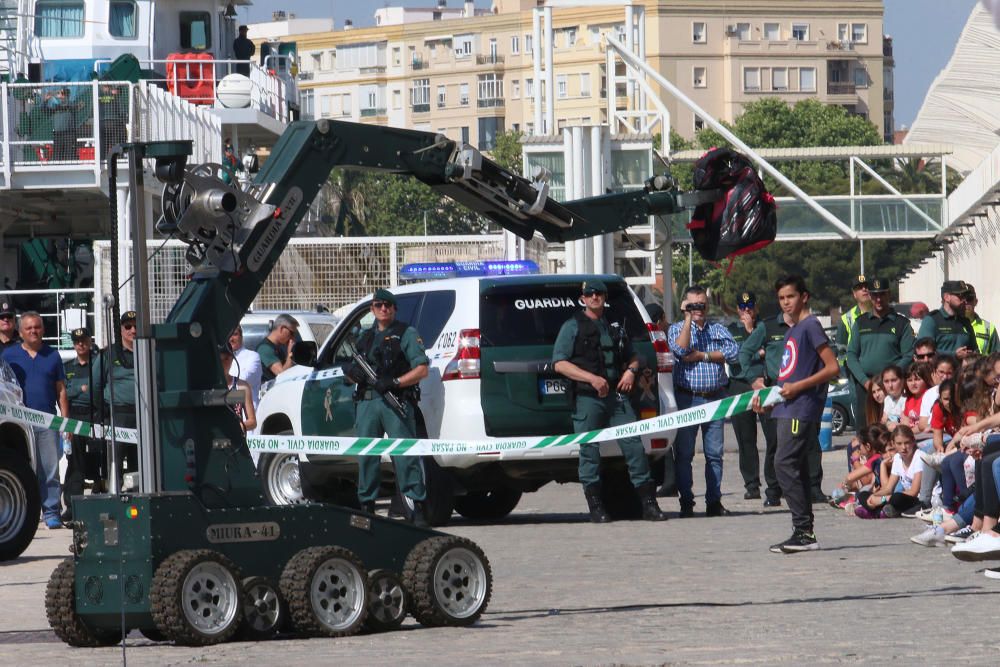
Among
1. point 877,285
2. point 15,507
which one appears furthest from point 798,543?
point 15,507

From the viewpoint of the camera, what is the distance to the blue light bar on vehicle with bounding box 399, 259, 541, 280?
84.0 ft

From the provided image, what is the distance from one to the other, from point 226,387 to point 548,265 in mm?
26324

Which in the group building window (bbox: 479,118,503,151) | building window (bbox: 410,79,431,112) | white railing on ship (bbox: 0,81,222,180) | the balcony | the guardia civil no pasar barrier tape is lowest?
the guardia civil no pasar barrier tape

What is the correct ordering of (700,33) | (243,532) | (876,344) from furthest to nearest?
(700,33) → (876,344) → (243,532)

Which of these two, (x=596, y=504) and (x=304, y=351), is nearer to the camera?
(x=304, y=351)

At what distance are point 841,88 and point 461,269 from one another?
13855 centimetres

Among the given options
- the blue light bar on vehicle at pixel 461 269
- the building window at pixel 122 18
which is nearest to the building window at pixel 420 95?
the building window at pixel 122 18

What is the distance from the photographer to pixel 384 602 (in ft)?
31.3

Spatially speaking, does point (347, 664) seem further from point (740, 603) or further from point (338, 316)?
point (338, 316)

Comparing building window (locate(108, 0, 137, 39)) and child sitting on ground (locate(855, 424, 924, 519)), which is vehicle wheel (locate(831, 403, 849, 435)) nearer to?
child sitting on ground (locate(855, 424, 924, 519))

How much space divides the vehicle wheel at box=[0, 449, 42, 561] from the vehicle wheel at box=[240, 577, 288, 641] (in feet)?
18.8

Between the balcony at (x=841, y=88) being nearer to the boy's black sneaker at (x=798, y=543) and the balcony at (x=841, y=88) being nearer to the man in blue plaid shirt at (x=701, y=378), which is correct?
the man in blue plaid shirt at (x=701, y=378)

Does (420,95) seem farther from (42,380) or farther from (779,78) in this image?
(42,380)

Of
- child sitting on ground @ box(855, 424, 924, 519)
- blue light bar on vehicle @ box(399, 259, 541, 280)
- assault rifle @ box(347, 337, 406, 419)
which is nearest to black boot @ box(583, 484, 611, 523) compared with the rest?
assault rifle @ box(347, 337, 406, 419)
